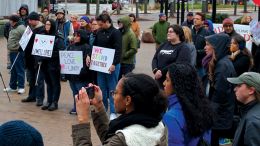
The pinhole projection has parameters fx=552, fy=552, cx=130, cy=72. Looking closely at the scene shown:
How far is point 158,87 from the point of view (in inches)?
139

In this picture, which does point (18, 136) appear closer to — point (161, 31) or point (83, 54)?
point (83, 54)

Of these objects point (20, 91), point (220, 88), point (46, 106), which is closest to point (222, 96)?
point (220, 88)

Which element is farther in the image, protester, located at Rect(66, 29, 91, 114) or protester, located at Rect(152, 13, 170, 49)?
protester, located at Rect(152, 13, 170, 49)

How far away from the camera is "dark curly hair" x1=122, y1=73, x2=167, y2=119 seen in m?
3.43

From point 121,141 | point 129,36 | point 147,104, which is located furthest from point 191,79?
point 129,36

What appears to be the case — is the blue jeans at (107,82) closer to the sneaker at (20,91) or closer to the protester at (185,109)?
the sneaker at (20,91)

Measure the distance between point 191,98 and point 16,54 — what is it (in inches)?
334

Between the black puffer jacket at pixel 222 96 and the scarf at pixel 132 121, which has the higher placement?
the scarf at pixel 132 121

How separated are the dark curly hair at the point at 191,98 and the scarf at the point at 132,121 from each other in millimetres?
787

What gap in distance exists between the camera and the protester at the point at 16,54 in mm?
11992

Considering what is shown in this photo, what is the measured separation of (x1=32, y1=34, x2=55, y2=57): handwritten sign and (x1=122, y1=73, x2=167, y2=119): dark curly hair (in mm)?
7067

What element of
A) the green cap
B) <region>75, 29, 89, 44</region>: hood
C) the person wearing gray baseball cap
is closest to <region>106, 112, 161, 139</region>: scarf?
the person wearing gray baseball cap

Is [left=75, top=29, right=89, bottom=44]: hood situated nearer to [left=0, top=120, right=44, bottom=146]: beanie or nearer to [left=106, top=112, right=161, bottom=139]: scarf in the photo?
[left=106, top=112, right=161, bottom=139]: scarf

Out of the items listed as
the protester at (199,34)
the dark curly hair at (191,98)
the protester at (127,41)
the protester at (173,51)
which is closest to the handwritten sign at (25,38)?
the protester at (127,41)
